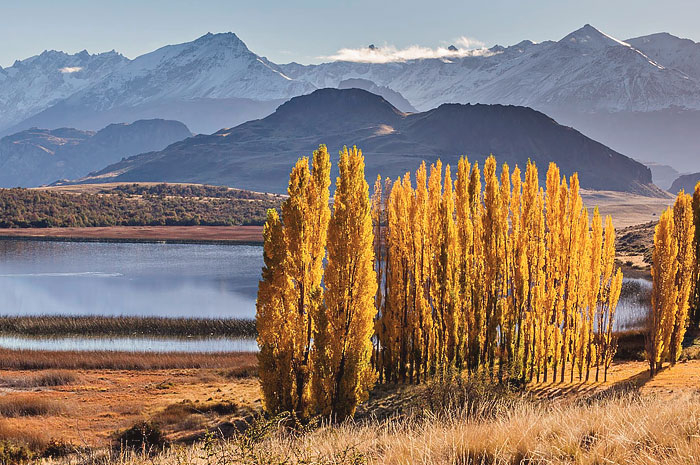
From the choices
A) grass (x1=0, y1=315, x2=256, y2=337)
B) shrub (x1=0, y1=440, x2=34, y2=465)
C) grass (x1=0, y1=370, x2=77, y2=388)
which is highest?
shrub (x1=0, y1=440, x2=34, y2=465)

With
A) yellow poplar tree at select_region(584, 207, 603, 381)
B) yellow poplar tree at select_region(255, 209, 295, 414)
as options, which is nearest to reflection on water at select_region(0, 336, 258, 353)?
yellow poplar tree at select_region(255, 209, 295, 414)

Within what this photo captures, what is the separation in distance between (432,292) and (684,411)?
21.7m

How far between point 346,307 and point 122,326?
34.8 meters

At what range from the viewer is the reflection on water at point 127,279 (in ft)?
200

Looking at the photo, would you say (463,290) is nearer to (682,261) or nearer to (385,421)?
(385,421)

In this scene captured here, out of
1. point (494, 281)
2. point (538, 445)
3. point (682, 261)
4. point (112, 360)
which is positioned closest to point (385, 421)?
point (494, 281)

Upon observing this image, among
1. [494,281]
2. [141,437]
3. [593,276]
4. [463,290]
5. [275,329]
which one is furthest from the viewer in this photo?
[593,276]

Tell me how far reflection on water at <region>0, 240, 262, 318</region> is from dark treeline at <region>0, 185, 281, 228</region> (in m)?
27.5

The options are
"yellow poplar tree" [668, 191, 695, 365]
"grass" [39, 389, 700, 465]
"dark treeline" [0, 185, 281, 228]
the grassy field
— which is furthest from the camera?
"dark treeline" [0, 185, 281, 228]

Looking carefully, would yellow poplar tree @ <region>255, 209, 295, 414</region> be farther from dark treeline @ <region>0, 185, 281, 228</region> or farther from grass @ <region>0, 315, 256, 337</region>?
dark treeline @ <region>0, 185, 281, 228</region>

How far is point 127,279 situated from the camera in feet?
255

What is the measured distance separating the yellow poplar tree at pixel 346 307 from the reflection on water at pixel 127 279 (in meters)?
35.7

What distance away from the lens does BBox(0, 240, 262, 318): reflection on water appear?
61.1 metres

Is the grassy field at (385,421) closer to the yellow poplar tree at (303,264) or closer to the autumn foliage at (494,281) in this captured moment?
the autumn foliage at (494,281)
